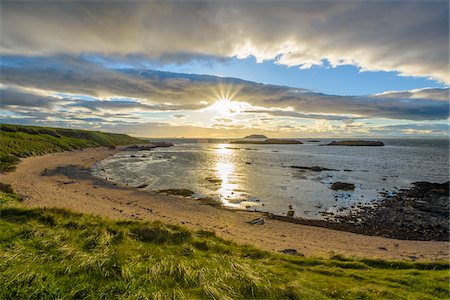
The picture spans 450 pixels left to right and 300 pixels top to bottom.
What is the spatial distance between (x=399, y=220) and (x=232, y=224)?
17.6 metres

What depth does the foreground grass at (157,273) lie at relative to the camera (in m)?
6.66

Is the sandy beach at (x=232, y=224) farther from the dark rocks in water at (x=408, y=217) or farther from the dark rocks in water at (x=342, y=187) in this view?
the dark rocks in water at (x=342, y=187)

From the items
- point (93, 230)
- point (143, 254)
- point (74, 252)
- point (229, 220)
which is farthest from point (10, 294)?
point (229, 220)

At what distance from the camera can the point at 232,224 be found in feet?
73.0

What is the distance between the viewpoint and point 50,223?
12523 mm

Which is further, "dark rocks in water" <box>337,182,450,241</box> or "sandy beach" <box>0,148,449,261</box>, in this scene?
"dark rocks in water" <box>337,182,450,241</box>

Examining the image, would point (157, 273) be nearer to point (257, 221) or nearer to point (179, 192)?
point (257, 221)

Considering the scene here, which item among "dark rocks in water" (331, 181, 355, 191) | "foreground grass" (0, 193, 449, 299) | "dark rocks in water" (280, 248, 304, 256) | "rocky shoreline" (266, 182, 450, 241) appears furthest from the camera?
"dark rocks in water" (331, 181, 355, 191)

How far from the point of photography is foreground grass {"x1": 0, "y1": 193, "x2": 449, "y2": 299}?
21.8ft

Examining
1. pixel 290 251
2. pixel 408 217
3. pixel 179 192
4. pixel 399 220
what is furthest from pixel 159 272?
pixel 408 217

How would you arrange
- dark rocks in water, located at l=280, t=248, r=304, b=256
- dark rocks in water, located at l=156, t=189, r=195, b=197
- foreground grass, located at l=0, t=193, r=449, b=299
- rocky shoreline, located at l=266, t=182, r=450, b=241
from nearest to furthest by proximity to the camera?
foreground grass, located at l=0, t=193, r=449, b=299 < dark rocks in water, located at l=280, t=248, r=304, b=256 < rocky shoreline, located at l=266, t=182, r=450, b=241 < dark rocks in water, located at l=156, t=189, r=195, b=197

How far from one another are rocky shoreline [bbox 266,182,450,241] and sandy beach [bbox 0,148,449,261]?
61.0 inches

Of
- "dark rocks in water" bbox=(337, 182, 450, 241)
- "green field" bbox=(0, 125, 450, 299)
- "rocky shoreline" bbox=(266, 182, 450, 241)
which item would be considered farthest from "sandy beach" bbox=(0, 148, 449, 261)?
"green field" bbox=(0, 125, 450, 299)

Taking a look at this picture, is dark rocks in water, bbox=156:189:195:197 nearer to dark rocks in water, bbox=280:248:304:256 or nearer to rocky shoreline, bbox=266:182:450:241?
rocky shoreline, bbox=266:182:450:241
